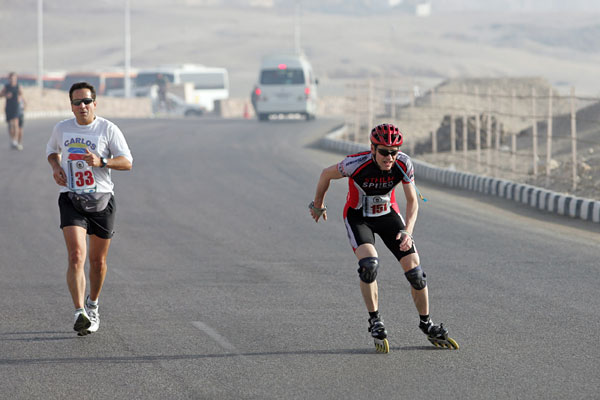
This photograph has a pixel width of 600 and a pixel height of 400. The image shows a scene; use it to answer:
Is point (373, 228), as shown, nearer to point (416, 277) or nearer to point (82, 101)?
point (416, 277)

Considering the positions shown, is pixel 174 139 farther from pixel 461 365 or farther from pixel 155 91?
pixel 155 91

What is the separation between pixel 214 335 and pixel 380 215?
1544 mm

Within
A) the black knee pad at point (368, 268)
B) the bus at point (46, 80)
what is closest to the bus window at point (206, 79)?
the bus at point (46, 80)

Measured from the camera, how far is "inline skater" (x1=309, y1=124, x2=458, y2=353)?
709 cm

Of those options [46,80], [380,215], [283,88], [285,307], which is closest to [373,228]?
[380,215]

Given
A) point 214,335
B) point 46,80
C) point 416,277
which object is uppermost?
point 46,80

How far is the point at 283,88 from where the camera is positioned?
43.2m

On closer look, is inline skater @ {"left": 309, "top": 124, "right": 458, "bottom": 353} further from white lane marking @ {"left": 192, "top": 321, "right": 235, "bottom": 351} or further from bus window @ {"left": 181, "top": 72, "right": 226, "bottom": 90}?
bus window @ {"left": 181, "top": 72, "right": 226, "bottom": 90}

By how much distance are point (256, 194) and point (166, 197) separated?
1537mm

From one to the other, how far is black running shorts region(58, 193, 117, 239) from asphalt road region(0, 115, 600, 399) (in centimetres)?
77

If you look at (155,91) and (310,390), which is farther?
(155,91)

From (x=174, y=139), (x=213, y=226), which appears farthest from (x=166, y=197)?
→ (x=174, y=139)

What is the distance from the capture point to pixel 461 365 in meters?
6.78

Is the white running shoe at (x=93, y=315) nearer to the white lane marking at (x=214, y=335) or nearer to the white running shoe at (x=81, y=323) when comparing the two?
the white running shoe at (x=81, y=323)
